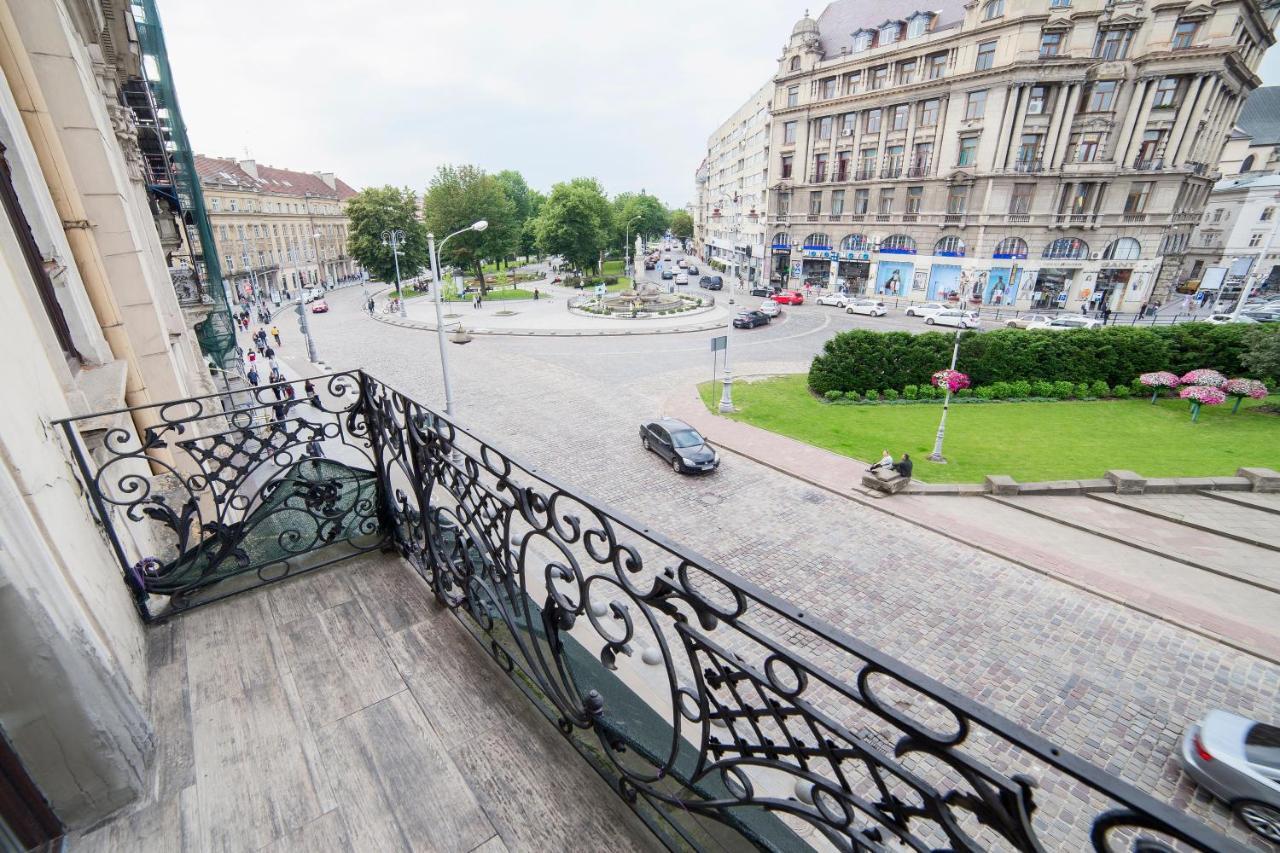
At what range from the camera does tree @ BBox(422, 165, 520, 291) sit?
50812 millimetres

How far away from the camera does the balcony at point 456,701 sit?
1.72m

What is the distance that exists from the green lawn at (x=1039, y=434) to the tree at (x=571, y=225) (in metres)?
40.8

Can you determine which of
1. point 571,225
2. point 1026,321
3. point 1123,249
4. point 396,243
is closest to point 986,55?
point 1123,249

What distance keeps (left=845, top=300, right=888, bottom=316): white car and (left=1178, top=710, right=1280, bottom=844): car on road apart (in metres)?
34.9

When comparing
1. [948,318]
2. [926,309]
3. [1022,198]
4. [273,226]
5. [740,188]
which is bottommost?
[948,318]

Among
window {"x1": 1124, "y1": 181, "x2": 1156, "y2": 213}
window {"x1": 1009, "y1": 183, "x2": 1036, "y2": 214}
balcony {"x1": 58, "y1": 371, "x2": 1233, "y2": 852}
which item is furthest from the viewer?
window {"x1": 1009, "y1": 183, "x2": 1036, "y2": 214}

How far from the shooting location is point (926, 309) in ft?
122

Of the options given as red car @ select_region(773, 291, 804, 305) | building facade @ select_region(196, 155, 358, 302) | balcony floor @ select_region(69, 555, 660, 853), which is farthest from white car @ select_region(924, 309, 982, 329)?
building facade @ select_region(196, 155, 358, 302)

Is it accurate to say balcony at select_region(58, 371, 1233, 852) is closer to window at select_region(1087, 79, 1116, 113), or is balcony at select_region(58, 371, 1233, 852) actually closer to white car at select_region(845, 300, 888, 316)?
white car at select_region(845, 300, 888, 316)

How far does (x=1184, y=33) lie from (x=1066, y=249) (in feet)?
42.8

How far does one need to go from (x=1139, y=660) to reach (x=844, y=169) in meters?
45.5

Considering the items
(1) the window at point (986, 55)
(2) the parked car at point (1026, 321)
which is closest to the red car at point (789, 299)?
(2) the parked car at point (1026, 321)

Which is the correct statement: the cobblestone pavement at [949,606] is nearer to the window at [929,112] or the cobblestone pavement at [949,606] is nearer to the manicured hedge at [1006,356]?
the manicured hedge at [1006,356]

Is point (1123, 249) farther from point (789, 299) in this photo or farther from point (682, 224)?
point (682, 224)
